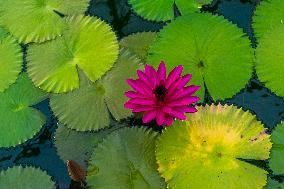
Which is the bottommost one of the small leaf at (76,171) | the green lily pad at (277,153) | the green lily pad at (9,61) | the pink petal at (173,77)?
the small leaf at (76,171)

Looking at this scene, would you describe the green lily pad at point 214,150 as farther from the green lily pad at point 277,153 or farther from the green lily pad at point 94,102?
the green lily pad at point 94,102

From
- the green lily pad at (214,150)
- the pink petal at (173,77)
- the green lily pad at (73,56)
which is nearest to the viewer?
the pink petal at (173,77)

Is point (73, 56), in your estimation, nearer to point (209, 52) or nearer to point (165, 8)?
point (165, 8)

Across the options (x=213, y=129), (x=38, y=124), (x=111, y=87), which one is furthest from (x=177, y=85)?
(x=38, y=124)

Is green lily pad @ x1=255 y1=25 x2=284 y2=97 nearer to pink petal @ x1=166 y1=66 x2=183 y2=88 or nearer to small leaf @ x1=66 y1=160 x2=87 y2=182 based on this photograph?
pink petal @ x1=166 y1=66 x2=183 y2=88

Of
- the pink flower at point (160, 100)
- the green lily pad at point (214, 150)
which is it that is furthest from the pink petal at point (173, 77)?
the green lily pad at point (214, 150)

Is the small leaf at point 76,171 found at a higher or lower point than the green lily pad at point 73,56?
lower
